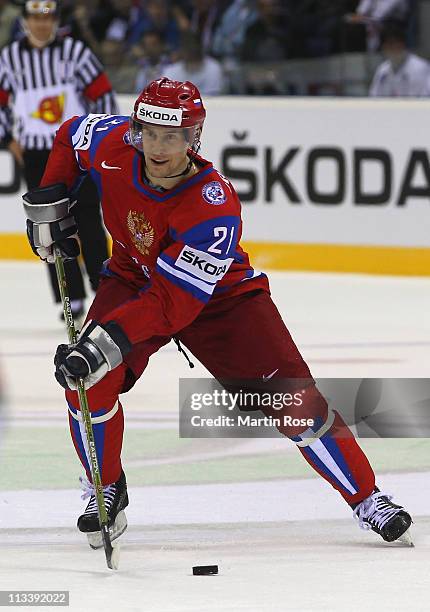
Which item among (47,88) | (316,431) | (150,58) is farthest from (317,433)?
(150,58)

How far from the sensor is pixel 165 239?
12.8 ft

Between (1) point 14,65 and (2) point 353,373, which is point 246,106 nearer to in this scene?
(1) point 14,65

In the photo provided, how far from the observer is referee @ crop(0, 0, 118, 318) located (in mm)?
7605

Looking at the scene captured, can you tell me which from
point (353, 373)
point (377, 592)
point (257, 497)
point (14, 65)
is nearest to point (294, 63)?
point (14, 65)

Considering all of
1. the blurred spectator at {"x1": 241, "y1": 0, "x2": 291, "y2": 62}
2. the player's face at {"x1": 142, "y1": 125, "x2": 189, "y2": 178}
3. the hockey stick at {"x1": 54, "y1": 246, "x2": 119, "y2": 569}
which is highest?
the player's face at {"x1": 142, "y1": 125, "x2": 189, "y2": 178}

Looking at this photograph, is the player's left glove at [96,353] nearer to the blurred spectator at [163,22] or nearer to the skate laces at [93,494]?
the skate laces at [93,494]

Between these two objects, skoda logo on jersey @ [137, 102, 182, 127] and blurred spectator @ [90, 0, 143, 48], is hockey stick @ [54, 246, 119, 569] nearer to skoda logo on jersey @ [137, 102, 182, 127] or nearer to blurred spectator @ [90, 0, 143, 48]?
skoda logo on jersey @ [137, 102, 182, 127]

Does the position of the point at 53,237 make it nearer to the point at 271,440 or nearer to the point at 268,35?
the point at 271,440

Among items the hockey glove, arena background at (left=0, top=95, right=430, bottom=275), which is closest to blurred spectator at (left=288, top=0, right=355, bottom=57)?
arena background at (left=0, top=95, right=430, bottom=275)

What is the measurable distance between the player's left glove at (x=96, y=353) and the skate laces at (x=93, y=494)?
1.59 feet

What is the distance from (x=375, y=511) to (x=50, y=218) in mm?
1128

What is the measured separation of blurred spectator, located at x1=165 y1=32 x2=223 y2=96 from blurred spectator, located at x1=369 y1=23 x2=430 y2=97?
0.99 metres

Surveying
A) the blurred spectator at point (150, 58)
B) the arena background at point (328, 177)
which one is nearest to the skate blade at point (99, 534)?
the arena background at point (328, 177)

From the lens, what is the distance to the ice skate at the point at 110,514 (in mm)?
4047
